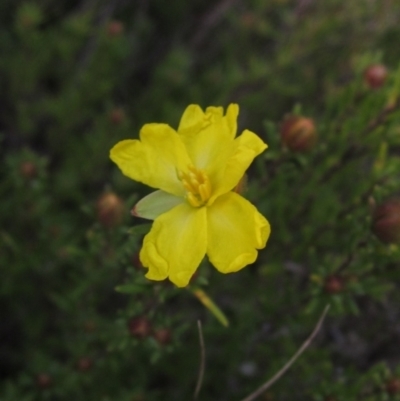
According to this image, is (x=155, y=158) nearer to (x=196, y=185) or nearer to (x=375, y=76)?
(x=196, y=185)

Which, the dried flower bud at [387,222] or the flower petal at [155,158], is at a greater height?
the flower petal at [155,158]

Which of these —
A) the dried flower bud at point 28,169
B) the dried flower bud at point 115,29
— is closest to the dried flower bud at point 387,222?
the dried flower bud at point 28,169

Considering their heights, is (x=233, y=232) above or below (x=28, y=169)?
above

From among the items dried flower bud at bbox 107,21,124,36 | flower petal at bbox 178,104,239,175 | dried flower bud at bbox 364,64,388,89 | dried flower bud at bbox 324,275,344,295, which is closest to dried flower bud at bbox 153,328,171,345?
dried flower bud at bbox 324,275,344,295

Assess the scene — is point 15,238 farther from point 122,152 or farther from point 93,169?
point 122,152

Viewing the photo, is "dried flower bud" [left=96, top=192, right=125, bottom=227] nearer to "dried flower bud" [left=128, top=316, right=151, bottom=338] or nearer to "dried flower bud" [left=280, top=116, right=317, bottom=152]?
"dried flower bud" [left=128, top=316, right=151, bottom=338]

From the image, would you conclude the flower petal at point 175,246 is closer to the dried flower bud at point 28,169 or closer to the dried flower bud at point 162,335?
the dried flower bud at point 162,335

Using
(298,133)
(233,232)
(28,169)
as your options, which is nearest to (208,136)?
(233,232)
